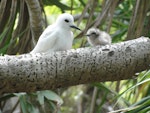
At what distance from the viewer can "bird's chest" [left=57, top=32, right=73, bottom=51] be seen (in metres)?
2.86

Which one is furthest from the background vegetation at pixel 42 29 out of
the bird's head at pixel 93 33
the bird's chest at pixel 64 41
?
the bird's chest at pixel 64 41

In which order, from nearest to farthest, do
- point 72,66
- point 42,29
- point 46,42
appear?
point 72,66 < point 46,42 < point 42,29

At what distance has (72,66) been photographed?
229cm

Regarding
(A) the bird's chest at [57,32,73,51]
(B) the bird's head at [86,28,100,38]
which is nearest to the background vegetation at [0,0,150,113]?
(B) the bird's head at [86,28,100,38]

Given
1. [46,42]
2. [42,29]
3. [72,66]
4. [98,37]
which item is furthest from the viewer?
[98,37]

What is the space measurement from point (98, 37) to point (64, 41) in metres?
0.47

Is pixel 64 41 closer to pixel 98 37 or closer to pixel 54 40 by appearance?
pixel 54 40

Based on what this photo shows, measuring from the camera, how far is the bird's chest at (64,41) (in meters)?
2.86

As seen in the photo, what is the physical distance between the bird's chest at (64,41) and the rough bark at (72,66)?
20.2 inches

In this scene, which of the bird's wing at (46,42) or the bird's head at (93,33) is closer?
the bird's wing at (46,42)

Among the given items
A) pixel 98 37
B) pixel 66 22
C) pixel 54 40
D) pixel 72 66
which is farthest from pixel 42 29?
pixel 72 66

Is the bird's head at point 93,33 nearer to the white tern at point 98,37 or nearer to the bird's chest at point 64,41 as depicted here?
the white tern at point 98,37

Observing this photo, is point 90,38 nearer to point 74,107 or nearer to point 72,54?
point 72,54

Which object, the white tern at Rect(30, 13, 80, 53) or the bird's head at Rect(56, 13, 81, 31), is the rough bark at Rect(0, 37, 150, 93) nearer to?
the white tern at Rect(30, 13, 80, 53)
